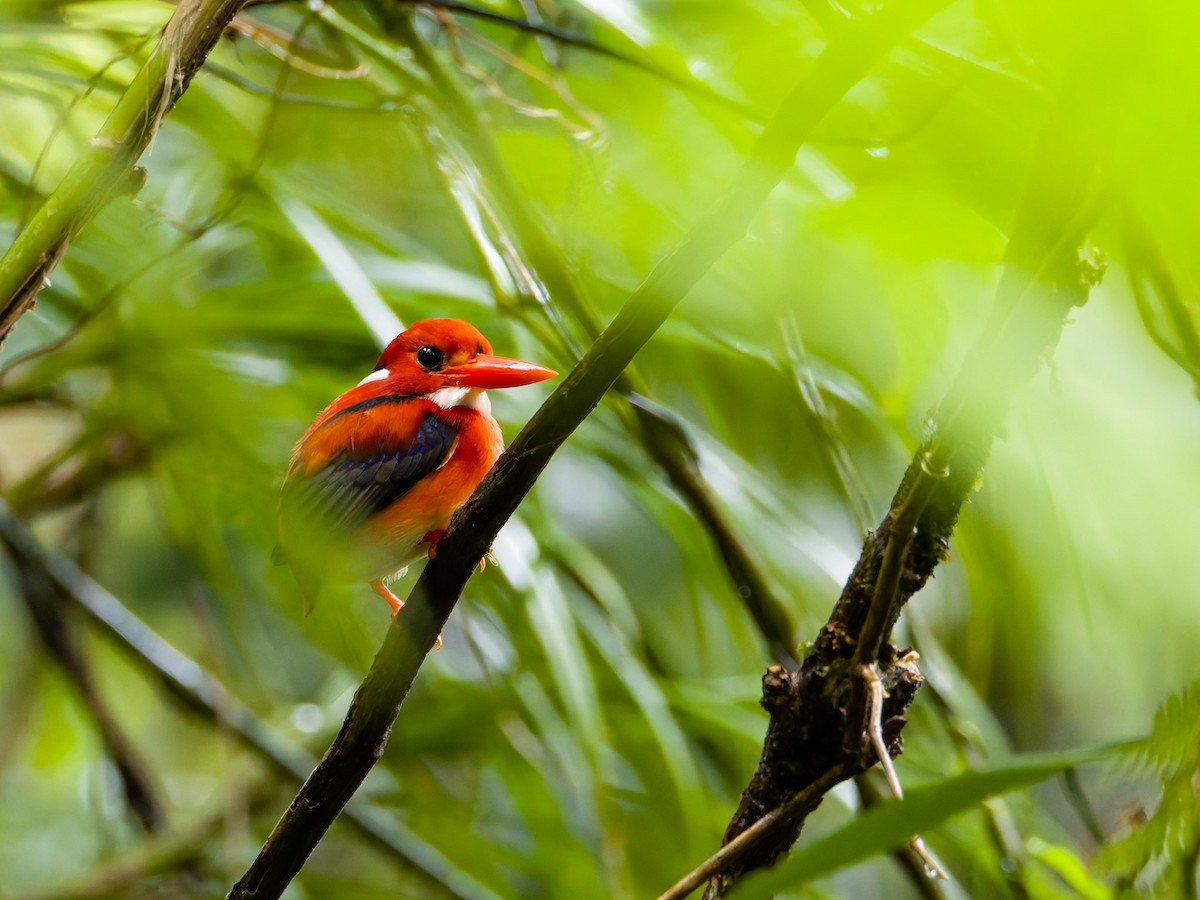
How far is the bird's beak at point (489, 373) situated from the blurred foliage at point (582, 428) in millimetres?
55

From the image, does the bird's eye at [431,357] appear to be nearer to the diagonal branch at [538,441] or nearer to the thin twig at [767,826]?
the diagonal branch at [538,441]

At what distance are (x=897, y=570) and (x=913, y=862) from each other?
60cm

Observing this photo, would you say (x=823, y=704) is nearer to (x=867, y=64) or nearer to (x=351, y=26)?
(x=867, y=64)

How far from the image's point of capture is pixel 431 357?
115cm

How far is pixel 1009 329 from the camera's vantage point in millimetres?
410

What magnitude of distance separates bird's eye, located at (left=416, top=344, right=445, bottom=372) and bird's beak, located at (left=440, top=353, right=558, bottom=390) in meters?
0.03

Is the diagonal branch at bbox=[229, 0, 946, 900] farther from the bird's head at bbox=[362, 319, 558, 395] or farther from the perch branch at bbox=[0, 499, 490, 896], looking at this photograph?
the perch branch at bbox=[0, 499, 490, 896]

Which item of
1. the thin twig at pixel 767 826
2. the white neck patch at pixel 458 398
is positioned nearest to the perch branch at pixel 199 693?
the white neck patch at pixel 458 398

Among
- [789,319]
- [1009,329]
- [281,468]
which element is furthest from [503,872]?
[1009,329]

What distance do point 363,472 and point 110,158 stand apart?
17.6 inches

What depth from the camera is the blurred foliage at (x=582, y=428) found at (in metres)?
0.70

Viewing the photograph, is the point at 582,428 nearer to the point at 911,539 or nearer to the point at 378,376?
the point at 378,376

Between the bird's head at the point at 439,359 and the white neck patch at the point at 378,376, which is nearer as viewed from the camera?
the bird's head at the point at 439,359

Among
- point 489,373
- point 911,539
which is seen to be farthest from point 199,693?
point 911,539
